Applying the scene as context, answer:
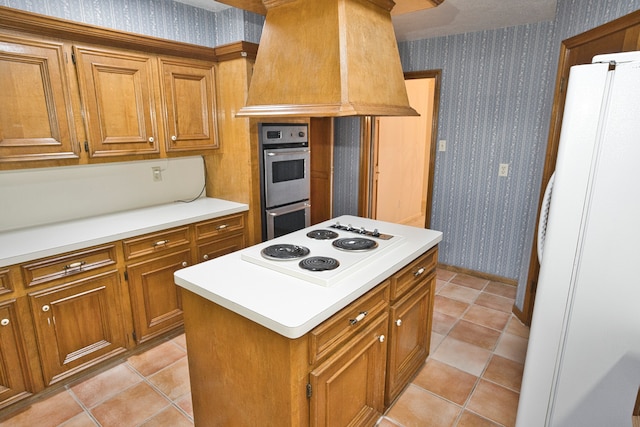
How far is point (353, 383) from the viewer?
1597 mm

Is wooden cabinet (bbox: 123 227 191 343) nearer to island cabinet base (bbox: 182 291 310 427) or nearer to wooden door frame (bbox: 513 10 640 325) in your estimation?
island cabinet base (bbox: 182 291 310 427)

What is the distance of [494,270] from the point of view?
12.2 feet

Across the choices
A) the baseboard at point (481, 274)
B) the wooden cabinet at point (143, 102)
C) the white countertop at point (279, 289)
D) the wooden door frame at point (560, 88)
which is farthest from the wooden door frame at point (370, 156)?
the white countertop at point (279, 289)

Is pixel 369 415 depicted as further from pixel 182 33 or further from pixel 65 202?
pixel 182 33

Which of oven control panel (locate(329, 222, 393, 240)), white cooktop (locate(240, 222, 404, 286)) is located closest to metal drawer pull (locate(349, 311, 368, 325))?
white cooktop (locate(240, 222, 404, 286))

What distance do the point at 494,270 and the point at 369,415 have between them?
2.52 metres

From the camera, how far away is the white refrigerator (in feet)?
3.77

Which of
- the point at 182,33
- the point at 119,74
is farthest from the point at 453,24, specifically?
the point at 119,74

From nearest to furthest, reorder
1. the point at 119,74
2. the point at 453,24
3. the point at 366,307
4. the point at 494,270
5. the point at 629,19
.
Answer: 1. the point at 366,307
2. the point at 629,19
3. the point at 119,74
4. the point at 453,24
5. the point at 494,270

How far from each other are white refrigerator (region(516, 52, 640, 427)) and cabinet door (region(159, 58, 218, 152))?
255 cm

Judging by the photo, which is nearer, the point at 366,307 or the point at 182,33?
the point at 366,307

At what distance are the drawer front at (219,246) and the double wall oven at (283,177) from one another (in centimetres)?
26

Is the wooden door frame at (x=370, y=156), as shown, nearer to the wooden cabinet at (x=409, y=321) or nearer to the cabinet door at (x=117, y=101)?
the wooden cabinet at (x=409, y=321)

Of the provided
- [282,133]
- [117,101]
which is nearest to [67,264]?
[117,101]
